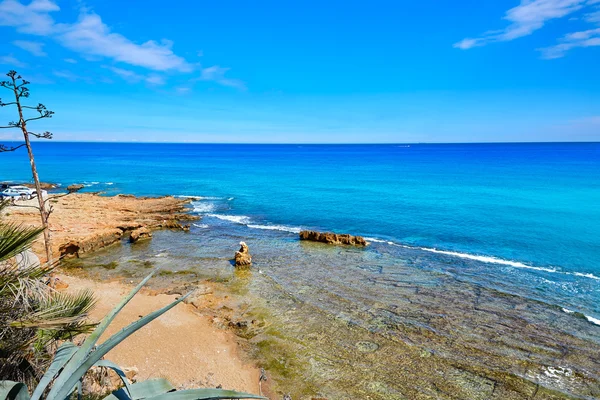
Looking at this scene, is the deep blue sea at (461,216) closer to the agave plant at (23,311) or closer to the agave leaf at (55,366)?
the agave leaf at (55,366)

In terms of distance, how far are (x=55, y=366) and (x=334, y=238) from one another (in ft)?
85.4

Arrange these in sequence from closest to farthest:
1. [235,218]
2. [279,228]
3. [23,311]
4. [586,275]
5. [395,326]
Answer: [23,311] → [395,326] → [586,275] → [279,228] → [235,218]

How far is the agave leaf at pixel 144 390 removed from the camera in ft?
15.1

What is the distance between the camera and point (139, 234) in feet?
99.9

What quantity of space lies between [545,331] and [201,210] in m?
37.0

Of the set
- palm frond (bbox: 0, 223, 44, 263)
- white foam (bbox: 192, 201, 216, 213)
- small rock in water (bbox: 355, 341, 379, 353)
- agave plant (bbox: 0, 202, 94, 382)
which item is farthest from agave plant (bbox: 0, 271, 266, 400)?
white foam (bbox: 192, 201, 216, 213)

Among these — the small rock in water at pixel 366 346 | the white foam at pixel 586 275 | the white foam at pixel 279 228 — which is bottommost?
the small rock in water at pixel 366 346

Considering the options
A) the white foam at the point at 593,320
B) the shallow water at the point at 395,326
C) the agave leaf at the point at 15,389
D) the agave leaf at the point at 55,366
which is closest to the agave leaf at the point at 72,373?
the agave leaf at the point at 55,366

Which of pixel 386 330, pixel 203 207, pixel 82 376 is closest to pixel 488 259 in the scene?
pixel 386 330

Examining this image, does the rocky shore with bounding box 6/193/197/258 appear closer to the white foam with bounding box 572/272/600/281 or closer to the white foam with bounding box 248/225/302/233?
the white foam with bounding box 248/225/302/233

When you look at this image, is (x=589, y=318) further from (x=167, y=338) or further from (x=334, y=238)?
(x=167, y=338)

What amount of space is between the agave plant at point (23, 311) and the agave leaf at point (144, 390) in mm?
1282

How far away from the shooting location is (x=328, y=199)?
5053 centimetres

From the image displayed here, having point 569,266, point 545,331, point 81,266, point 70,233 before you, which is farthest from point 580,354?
point 70,233
